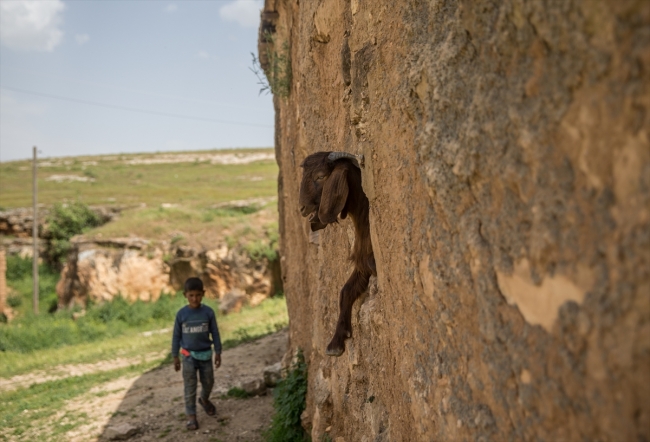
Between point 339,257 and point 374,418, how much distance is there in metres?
1.33

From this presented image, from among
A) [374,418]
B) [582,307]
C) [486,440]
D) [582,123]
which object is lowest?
[374,418]

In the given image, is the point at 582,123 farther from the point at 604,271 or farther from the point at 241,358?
the point at 241,358

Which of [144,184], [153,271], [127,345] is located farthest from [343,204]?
[144,184]

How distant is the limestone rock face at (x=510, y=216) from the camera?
3.58 ft

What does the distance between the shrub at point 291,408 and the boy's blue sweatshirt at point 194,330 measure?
1173 mm

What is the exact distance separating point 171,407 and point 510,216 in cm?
755

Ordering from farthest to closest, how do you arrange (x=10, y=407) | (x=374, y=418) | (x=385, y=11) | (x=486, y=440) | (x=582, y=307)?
(x=10, y=407), (x=374, y=418), (x=385, y=11), (x=486, y=440), (x=582, y=307)

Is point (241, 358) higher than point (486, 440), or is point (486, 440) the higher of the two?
point (486, 440)

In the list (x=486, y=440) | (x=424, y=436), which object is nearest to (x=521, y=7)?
(x=486, y=440)

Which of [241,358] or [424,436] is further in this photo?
[241,358]

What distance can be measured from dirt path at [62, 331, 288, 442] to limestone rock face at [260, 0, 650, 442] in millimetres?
4549

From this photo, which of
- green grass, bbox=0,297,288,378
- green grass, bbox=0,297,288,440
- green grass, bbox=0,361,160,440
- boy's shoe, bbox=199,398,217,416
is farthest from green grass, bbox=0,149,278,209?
boy's shoe, bbox=199,398,217,416

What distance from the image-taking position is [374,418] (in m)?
2.99

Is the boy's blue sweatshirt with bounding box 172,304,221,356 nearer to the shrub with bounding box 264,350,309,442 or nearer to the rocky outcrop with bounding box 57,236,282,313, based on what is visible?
the shrub with bounding box 264,350,309,442
